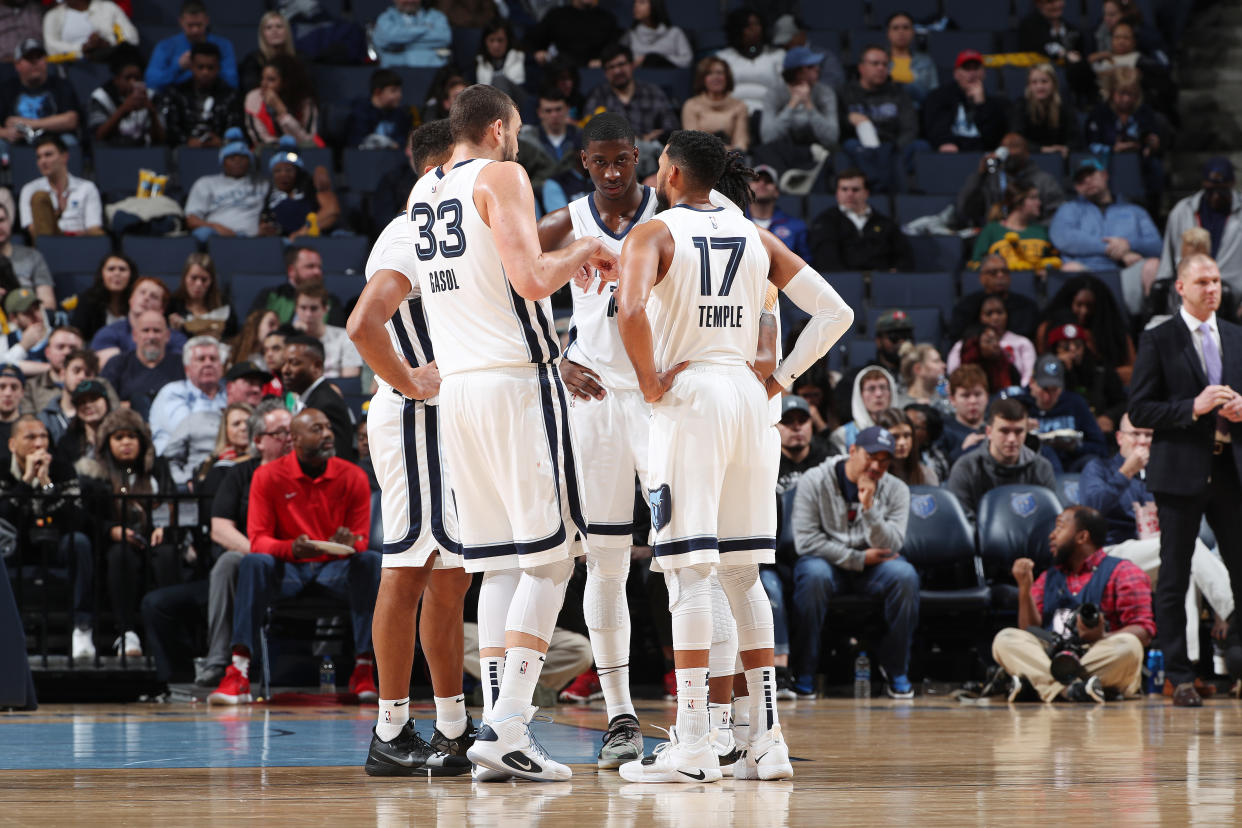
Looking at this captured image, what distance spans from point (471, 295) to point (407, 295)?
41 cm

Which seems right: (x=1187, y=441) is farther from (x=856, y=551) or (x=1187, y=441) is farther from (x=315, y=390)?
(x=315, y=390)

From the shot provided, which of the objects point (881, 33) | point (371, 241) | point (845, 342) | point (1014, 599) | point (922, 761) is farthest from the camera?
point (881, 33)

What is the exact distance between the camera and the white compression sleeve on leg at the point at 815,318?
16.6 feet

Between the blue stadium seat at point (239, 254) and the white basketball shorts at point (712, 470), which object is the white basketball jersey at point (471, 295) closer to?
the white basketball shorts at point (712, 470)

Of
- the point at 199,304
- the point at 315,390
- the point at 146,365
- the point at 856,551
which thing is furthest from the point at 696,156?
the point at 199,304

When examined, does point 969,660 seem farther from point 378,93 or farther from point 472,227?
point 378,93

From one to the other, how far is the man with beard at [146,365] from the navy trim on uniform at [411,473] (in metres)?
6.27

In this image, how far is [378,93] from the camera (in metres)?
13.5

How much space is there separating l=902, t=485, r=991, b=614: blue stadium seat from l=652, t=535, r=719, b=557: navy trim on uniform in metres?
4.90

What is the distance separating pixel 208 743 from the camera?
6.08m

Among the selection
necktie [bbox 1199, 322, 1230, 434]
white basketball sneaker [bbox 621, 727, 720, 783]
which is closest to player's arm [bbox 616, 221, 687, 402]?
white basketball sneaker [bbox 621, 727, 720, 783]

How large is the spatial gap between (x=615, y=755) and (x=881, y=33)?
11520mm

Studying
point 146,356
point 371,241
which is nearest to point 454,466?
point 146,356

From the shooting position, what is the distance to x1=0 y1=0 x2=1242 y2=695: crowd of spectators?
9.17 m
